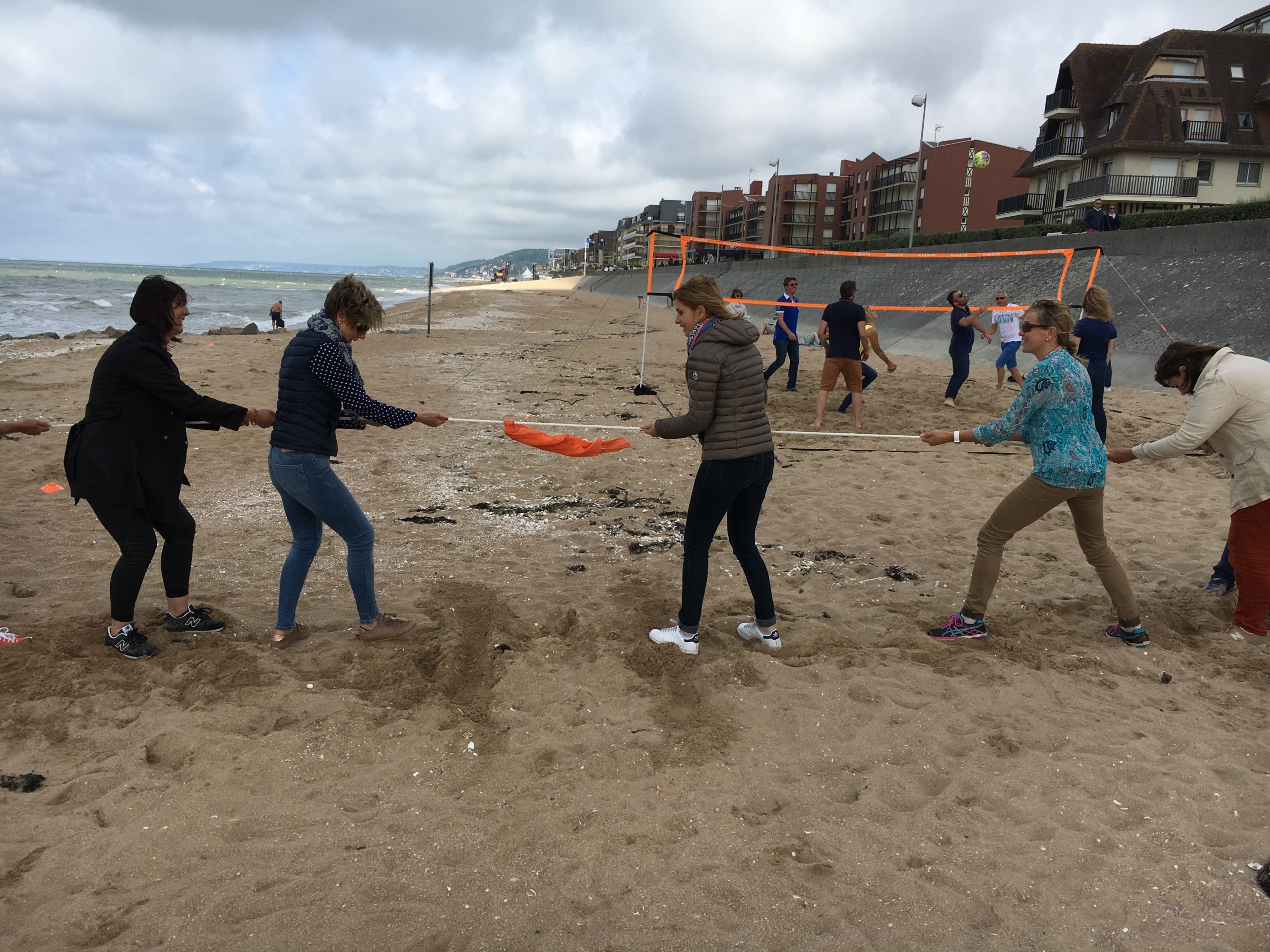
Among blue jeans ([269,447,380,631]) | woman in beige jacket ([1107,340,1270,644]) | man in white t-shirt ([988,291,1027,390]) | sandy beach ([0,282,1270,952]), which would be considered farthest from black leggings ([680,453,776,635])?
man in white t-shirt ([988,291,1027,390])

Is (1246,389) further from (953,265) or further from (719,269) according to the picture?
(719,269)

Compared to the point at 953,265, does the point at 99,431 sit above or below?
below

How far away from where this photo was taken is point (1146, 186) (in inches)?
1221

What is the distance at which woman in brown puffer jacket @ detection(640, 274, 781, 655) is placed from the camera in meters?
3.52

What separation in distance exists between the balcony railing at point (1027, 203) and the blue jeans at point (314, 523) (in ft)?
131

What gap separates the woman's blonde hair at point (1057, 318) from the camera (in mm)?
3795

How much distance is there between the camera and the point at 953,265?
22578 millimetres

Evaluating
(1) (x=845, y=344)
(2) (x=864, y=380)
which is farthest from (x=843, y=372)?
(2) (x=864, y=380)

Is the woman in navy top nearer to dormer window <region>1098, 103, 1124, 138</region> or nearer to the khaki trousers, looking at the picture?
the khaki trousers

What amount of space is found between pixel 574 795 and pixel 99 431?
2666 millimetres

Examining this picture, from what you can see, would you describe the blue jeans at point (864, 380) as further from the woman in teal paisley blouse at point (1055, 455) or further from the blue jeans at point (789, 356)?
the woman in teal paisley blouse at point (1055, 455)

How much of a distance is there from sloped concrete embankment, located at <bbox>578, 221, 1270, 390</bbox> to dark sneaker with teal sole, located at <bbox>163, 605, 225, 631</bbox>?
13619 millimetres

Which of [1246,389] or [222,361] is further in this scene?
[222,361]

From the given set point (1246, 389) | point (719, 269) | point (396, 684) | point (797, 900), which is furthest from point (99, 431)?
point (719, 269)
